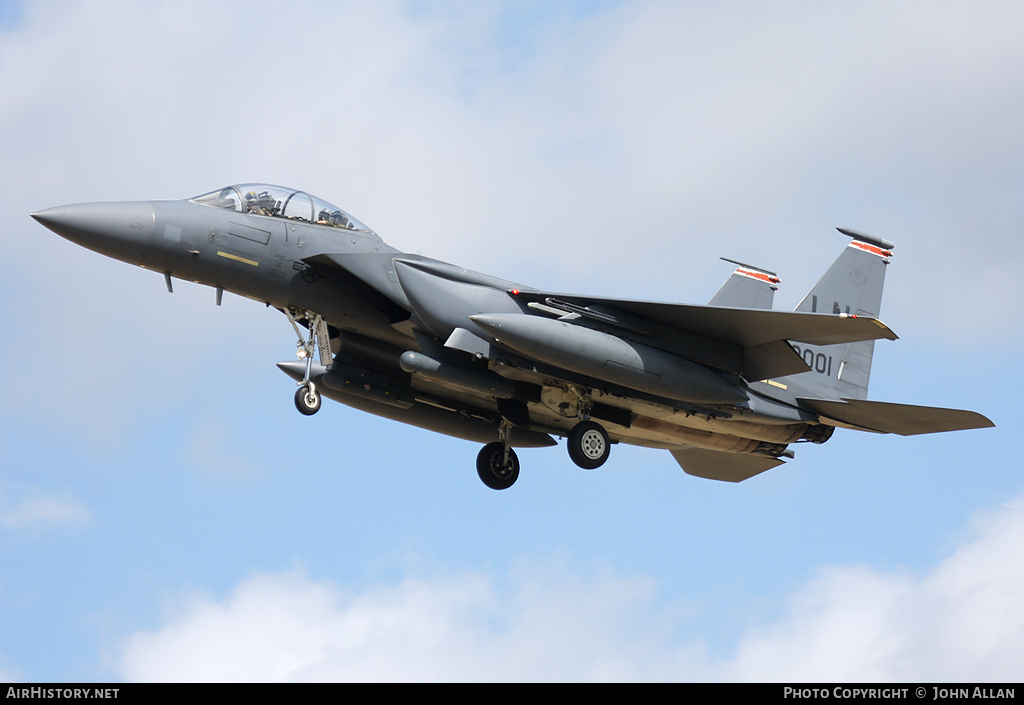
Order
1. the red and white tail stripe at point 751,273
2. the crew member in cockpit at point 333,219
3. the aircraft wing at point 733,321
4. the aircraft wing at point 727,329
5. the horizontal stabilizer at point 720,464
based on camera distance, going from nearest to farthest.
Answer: the aircraft wing at point 733,321 < the aircraft wing at point 727,329 < the crew member in cockpit at point 333,219 < the red and white tail stripe at point 751,273 < the horizontal stabilizer at point 720,464

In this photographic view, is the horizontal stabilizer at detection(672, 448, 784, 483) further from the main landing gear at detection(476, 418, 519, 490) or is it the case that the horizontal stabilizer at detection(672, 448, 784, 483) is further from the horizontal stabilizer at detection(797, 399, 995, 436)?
the main landing gear at detection(476, 418, 519, 490)

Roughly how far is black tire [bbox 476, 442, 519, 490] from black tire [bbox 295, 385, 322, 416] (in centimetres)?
378

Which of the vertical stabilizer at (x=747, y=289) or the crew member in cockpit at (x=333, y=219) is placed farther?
the vertical stabilizer at (x=747, y=289)

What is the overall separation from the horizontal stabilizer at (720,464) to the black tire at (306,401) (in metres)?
7.66

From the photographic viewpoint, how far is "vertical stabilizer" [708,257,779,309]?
18.5 meters

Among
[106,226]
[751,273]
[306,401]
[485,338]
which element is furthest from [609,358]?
[106,226]

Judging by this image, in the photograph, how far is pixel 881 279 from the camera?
63.0 feet

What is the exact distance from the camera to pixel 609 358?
14.8m

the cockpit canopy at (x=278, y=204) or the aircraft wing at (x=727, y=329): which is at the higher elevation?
the cockpit canopy at (x=278, y=204)

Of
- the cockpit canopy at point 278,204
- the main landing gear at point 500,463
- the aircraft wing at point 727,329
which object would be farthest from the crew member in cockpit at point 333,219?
the main landing gear at point 500,463

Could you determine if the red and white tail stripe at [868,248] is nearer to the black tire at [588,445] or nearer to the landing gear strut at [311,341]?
the black tire at [588,445]

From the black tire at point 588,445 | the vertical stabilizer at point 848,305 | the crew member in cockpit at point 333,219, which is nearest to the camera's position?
the crew member in cockpit at point 333,219

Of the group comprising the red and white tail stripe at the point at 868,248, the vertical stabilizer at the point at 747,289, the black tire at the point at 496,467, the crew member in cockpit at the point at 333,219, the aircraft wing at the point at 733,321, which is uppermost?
the red and white tail stripe at the point at 868,248

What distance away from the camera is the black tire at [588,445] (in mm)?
16297
